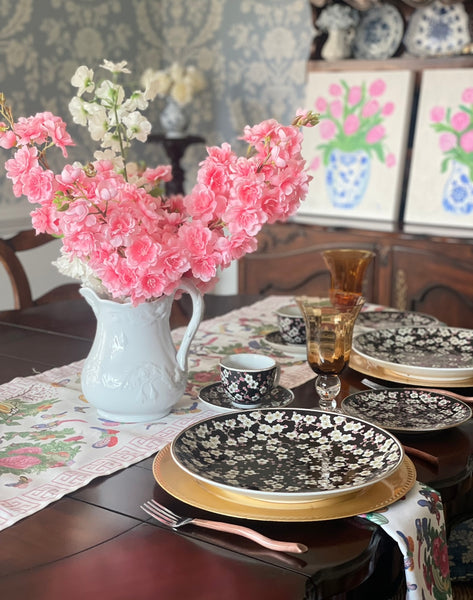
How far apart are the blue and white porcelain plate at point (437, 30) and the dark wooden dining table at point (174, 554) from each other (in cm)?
256

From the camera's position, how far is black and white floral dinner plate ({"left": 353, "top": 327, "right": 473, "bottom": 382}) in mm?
1446

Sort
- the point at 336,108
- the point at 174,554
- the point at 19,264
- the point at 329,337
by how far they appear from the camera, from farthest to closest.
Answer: the point at 336,108 → the point at 19,264 → the point at 329,337 → the point at 174,554

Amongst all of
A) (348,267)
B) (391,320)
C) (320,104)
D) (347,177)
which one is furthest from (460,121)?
(348,267)

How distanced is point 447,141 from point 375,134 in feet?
1.00

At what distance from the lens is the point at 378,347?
5.36ft

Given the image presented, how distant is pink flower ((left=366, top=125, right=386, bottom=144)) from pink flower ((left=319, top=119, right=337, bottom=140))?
0.16 metres

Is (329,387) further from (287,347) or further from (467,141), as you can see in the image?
(467,141)

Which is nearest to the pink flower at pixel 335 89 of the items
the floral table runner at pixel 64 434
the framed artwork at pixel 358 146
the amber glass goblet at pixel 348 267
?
the framed artwork at pixel 358 146

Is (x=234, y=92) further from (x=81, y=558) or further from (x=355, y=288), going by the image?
(x=81, y=558)

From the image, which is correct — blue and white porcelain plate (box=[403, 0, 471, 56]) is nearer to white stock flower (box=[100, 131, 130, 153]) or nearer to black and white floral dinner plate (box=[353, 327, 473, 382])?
black and white floral dinner plate (box=[353, 327, 473, 382])

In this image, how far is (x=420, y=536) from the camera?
0.93 meters

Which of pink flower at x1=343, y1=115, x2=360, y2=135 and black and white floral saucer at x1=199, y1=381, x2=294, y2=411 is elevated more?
pink flower at x1=343, y1=115, x2=360, y2=135

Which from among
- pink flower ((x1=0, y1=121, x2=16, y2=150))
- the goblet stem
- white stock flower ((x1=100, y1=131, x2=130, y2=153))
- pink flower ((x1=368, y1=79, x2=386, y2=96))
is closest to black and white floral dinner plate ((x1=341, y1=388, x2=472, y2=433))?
the goblet stem

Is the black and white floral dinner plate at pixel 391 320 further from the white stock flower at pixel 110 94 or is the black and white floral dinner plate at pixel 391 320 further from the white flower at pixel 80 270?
the white stock flower at pixel 110 94
